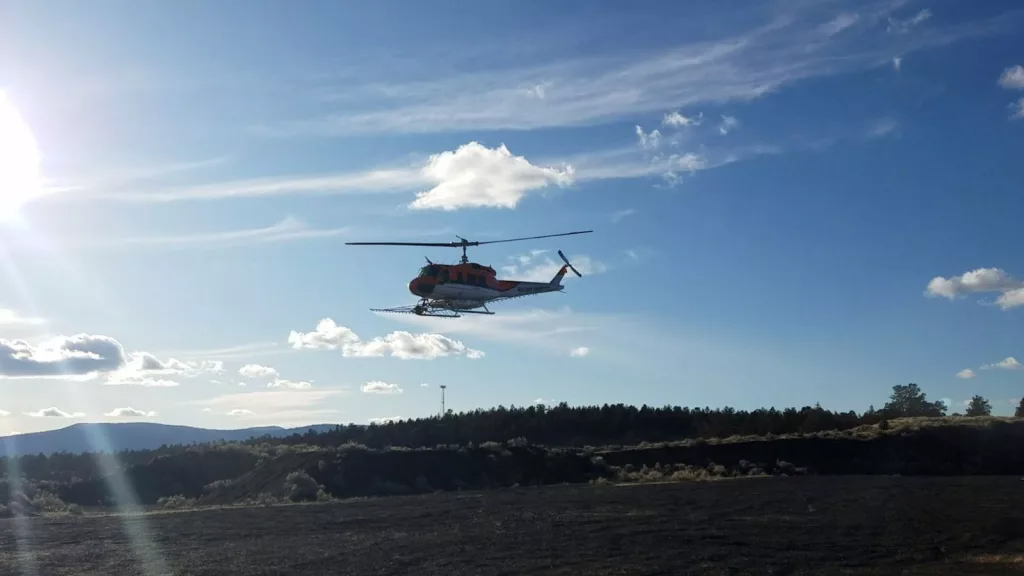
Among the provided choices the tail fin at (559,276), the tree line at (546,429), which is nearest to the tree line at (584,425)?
the tree line at (546,429)

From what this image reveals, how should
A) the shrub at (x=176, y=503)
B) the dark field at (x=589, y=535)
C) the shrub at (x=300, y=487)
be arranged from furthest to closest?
the shrub at (x=176, y=503), the shrub at (x=300, y=487), the dark field at (x=589, y=535)

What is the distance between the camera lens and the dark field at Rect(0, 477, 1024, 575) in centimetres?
1888

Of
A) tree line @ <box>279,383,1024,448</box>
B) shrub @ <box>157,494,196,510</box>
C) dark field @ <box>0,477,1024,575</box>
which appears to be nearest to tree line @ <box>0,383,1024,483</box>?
tree line @ <box>279,383,1024,448</box>

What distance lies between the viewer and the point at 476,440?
60.3 metres

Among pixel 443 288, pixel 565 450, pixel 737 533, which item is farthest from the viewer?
pixel 565 450

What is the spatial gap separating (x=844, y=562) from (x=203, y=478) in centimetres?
3791

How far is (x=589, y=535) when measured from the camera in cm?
2238

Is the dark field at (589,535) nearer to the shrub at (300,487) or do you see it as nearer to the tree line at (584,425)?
the shrub at (300,487)

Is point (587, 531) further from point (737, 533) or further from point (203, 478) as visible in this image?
point (203, 478)

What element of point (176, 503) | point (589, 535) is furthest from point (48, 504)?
point (589, 535)

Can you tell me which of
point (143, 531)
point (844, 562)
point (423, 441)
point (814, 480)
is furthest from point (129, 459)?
point (844, 562)

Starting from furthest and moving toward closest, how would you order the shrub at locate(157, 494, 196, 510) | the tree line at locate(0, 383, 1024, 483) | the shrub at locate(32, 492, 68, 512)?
the tree line at locate(0, 383, 1024, 483)
the shrub at locate(32, 492, 68, 512)
the shrub at locate(157, 494, 196, 510)

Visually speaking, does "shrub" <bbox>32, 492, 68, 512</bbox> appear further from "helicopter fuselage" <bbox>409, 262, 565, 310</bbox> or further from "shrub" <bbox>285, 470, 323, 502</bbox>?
"helicopter fuselage" <bbox>409, 262, 565, 310</bbox>

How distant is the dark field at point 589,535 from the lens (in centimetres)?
1888
